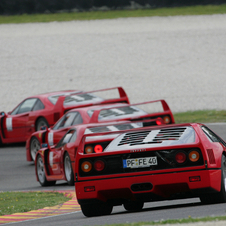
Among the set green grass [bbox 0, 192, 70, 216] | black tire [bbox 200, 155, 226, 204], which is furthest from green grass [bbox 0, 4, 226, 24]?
black tire [bbox 200, 155, 226, 204]

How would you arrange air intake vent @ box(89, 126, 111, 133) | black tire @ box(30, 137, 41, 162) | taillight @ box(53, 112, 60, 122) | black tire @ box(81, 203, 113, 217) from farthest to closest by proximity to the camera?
taillight @ box(53, 112, 60, 122)
black tire @ box(30, 137, 41, 162)
air intake vent @ box(89, 126, 111, 133)
black tire @ box(81, 203, 113, 217)

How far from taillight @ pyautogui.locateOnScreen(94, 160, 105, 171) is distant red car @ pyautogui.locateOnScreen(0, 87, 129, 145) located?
9397 mm

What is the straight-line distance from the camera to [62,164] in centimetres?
1230

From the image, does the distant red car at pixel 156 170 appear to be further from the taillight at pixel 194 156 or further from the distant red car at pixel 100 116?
the distant red car at pixel 100 116

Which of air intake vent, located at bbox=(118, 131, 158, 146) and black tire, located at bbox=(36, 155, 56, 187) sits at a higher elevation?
air intake vent, located at bbox=(118, 131, 158, 146)

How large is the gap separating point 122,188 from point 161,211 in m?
0.71

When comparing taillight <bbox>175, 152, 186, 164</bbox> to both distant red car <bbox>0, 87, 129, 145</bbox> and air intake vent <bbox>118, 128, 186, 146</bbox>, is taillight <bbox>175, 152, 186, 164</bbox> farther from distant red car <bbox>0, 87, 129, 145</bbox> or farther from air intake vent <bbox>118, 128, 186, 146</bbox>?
distant red car <bbox>0, 87, 129, 145</bbox>

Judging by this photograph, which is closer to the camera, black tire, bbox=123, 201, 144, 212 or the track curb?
black tire, bbox=123, 201, 144, 212

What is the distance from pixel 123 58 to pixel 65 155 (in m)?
21.0

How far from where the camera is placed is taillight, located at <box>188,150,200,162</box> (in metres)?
7.11

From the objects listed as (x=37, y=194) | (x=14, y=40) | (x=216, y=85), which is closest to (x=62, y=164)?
(x=37, y=194)

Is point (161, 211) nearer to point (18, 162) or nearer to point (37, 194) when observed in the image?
point (37, 194)

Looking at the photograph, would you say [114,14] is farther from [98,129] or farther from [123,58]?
[98,129]

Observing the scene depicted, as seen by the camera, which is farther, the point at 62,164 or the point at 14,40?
the point at 14,40
